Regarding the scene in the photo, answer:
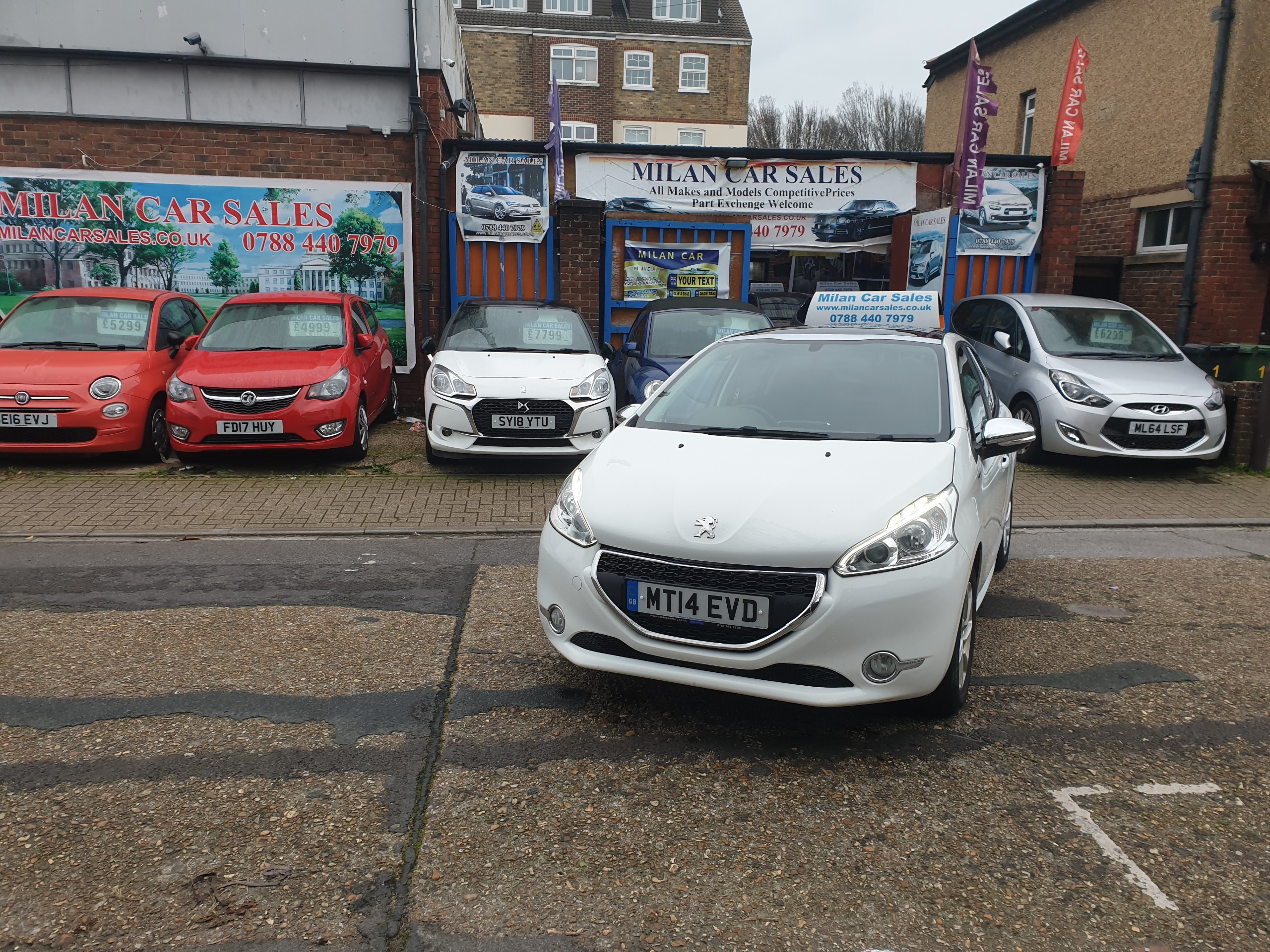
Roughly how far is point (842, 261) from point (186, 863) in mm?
14763

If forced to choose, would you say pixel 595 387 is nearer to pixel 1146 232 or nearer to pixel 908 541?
pixel 908 541

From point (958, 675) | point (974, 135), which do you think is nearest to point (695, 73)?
point (974, 135)

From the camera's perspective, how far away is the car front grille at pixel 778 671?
11.1ft

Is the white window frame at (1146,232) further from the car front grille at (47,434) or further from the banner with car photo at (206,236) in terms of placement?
the car front grille at (47,434)

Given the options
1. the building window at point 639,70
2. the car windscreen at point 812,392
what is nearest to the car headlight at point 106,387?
the car windscreen at point 812,392

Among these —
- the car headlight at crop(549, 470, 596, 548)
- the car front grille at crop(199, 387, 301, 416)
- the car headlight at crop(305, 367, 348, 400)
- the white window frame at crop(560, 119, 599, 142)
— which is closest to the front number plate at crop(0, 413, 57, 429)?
the car front grille at crop(199, 387, 301, 416)

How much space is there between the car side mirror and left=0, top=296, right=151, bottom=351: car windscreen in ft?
26.7

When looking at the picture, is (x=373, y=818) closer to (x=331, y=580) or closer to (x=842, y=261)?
(x=331, y=580)

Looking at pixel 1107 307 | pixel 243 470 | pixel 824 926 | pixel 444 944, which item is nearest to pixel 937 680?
pixel 824 926

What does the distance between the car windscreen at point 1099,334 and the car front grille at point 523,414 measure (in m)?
5.16

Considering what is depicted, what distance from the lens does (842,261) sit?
52.3ft

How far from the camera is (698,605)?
3.42 m

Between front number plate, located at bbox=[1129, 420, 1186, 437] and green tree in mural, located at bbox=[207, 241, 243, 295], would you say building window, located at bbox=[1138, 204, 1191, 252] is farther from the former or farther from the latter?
green tree in mural, located at bbox=[207, 241, 243, 295]

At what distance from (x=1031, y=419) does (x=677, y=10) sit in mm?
34878
